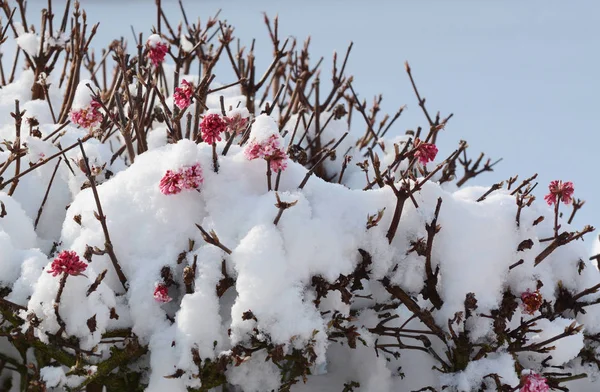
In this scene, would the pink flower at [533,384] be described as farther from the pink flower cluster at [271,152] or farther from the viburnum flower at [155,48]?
the viburnum flower at [155,48]

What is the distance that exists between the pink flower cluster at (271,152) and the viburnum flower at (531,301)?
1.19m

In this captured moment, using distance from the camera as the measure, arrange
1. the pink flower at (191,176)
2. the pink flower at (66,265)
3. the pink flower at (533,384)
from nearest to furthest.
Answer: the pink flower at (66,265) → the pink flower at (533,384) → the pink flower at (191,176)

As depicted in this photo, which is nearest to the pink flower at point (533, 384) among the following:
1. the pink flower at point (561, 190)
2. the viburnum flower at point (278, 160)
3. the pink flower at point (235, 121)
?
the pink flower at point (561, 190)

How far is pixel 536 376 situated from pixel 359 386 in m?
0.87

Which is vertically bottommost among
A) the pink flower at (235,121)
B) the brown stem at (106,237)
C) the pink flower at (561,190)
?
the brown stem at (106,237)

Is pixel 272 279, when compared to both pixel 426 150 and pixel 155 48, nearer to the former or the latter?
pixel 426 150

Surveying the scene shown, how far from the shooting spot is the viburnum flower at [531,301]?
8.17ft

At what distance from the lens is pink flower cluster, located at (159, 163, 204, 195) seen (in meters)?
2.41

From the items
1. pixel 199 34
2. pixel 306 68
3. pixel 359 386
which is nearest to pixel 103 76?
pixel 199 34

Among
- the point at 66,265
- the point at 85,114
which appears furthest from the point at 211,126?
the point at 85,114

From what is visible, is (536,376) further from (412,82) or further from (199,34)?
(199,34)

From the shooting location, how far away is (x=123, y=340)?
7.63 ft

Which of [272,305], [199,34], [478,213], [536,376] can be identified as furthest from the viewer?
[199,34]

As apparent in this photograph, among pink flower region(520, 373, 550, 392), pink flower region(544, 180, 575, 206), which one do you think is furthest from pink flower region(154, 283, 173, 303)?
pink flower region(544, 180, 575, 206)
